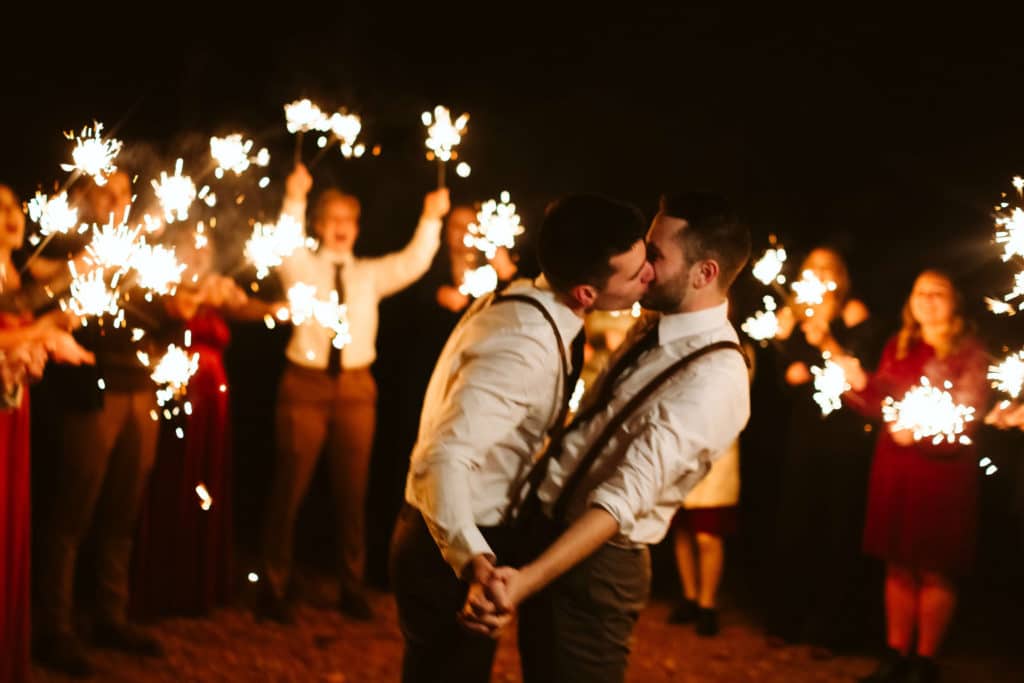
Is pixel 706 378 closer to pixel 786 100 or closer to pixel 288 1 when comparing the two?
pixel 786 100

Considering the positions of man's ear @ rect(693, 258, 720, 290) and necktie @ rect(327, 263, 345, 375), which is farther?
necktie @ rect(327, 263, 345, 375)

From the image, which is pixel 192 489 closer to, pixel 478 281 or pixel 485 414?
pixel 478 281

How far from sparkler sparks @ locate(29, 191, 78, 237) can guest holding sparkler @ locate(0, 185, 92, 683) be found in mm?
184

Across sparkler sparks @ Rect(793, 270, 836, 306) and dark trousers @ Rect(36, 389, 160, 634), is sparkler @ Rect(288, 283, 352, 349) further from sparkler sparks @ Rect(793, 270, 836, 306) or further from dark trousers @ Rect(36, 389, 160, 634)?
sparkler sparks @ Rect(793, 270, 836, 306)

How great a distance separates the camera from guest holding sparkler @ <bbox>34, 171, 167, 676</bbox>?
511cm

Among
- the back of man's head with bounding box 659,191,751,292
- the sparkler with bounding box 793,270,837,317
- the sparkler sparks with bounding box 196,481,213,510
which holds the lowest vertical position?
the sparkler sparks with bounding box 196,481,213,510

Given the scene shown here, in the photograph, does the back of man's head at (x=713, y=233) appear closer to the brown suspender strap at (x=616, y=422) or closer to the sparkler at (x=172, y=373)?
the brown suspender strap at (x=616, y=422)

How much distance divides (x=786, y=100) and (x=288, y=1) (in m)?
3.95

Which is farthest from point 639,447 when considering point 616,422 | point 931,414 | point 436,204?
point 436,204

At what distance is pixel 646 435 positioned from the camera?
9.47ft

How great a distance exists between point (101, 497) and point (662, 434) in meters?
3.71

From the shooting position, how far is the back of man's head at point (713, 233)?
323 centimetres

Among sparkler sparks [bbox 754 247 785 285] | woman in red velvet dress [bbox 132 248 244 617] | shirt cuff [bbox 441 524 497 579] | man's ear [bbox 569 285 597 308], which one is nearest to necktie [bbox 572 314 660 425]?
man's ear [bbox 569 285 597 308]

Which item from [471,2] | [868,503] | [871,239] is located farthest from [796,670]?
[471,2]
